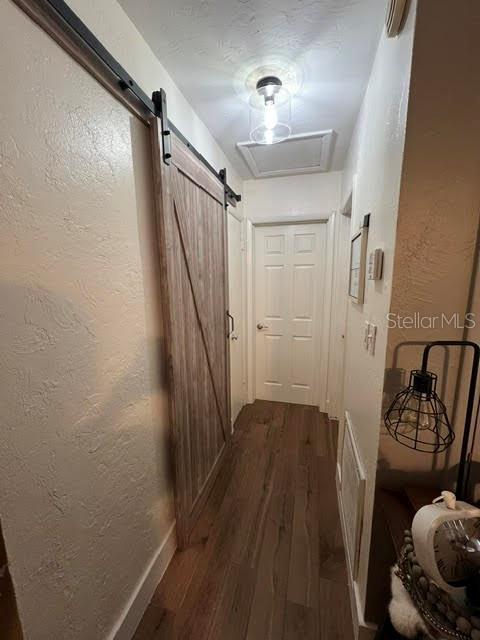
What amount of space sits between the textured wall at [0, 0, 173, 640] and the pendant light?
2.41ft

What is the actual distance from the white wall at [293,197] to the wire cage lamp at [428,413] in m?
2.17

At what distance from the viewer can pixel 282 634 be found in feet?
3.71

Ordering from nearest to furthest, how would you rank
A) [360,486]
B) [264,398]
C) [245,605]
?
[360,486] < [245,605] < [264,398]

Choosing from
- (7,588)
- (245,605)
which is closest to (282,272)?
(245,605)

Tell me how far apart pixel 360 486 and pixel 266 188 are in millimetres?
2632

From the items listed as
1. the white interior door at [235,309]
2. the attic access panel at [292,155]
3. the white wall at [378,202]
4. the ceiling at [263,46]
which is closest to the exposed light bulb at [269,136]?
the ceiling at [263,46]

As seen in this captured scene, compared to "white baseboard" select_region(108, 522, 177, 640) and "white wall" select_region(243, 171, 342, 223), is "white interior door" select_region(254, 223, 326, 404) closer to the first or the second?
"white wall" select_region(243, 171, 342, 223)

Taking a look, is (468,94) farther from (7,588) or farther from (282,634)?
(282,634)

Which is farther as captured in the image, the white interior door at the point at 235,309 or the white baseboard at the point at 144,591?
the white interior door at the point at 235,309

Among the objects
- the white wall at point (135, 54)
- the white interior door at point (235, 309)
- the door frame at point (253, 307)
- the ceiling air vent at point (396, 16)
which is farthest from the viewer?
the door frame at point (253, 307)

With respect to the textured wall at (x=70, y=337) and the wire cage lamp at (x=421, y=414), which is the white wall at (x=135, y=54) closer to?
the textured wall at (x=70, y=337)

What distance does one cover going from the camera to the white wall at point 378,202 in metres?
0.86

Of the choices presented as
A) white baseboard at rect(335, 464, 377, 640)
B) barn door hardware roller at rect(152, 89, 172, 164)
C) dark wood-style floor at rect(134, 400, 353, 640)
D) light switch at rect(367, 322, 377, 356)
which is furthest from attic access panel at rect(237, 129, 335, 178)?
white baseboard at rect(335, 464, 377, 640)

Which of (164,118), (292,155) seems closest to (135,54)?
(164,118)
